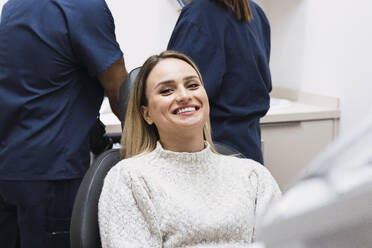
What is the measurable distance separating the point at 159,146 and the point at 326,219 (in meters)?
0.96

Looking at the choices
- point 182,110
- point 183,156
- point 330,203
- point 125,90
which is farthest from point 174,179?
point 330,203

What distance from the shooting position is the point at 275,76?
2832mm

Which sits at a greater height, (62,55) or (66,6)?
(66,6)

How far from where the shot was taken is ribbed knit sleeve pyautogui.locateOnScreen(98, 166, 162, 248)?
1084 millimetres

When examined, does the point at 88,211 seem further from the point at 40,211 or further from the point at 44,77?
the point at 44,77

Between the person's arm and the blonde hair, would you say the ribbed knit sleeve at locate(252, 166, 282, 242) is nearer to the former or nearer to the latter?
the blonde hair

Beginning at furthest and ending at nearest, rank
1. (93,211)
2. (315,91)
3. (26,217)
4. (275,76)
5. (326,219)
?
(275,76) < (315,91) < (26,217) < (93,211) < (326,219)

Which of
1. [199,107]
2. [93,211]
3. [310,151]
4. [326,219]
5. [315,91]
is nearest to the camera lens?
[326,219]

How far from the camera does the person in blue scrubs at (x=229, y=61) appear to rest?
4.54 feet

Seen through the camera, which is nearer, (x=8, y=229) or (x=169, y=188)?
(x=169, y=188)

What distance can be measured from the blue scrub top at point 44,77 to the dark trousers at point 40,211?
29mm

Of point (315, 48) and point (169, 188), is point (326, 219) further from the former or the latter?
point (315, 48)

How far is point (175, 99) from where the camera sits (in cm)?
122

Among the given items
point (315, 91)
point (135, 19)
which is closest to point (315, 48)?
point (315, 91)
